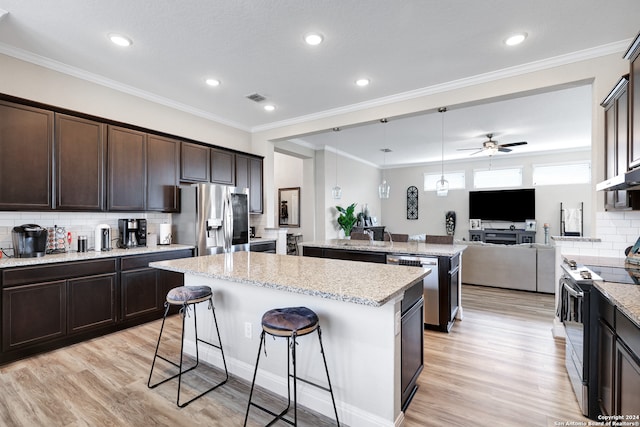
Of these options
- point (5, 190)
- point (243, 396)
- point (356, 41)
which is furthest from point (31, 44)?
point (243, 396)

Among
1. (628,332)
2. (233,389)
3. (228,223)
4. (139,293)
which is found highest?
(228,223)

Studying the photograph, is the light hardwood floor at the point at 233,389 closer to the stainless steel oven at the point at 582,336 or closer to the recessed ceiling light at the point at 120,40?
the stainless steel oven at the point at 582,336

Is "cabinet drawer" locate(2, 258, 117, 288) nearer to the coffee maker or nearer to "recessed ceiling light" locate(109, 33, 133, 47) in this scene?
the coffee maker

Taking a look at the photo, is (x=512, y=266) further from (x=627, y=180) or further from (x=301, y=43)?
(x=301, y=43)

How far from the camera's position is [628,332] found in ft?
4.73

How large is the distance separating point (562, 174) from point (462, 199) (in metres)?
2.49

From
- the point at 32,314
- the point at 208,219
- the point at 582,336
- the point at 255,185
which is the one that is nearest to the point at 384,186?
the point at 255,185

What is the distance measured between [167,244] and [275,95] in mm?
2530

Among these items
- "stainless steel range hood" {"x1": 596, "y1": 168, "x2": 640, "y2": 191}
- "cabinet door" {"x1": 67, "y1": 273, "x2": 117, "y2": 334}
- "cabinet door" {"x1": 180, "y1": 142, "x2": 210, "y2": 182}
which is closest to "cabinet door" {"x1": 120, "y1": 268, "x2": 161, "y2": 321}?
"cabinet door" {"x1": 67, "y1": 273, "x2": 117, "y2": 334}

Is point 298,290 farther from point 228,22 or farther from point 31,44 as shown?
point 31,44

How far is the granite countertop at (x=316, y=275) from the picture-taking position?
168cm

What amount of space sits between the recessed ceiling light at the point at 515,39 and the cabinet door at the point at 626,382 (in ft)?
8.50

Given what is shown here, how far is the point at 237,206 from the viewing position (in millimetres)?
4695

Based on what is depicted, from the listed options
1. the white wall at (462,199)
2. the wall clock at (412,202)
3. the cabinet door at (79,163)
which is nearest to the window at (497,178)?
the white wall at (462,199)
